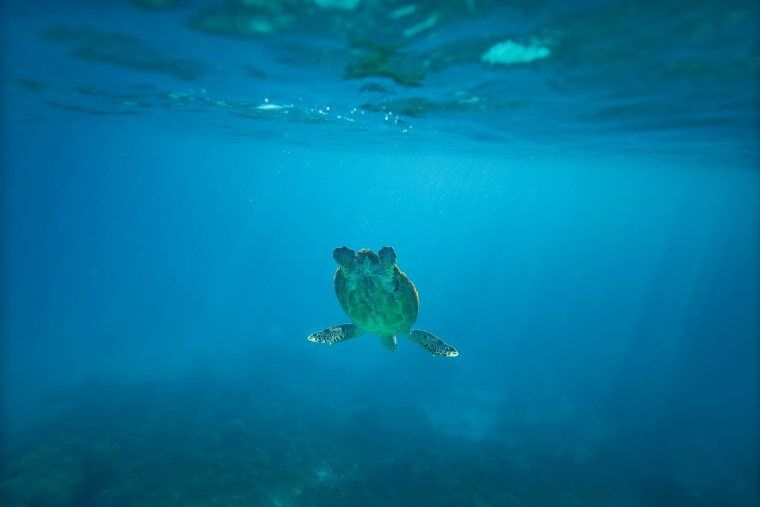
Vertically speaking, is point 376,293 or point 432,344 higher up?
point 376,293

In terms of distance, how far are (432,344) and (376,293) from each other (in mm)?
3020

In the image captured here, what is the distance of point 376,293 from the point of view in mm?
8836

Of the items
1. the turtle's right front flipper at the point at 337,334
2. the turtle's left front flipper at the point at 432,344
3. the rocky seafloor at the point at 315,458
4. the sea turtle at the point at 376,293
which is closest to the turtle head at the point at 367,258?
the sea turtle at the point at 376,293

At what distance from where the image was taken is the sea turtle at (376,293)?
26.3 ft

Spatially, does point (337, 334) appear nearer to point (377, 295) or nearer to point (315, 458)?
point (377, 295)

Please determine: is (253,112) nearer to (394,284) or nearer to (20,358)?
(394,284)

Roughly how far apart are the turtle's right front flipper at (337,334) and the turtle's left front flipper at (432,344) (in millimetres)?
1581

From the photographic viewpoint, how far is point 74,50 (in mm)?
12953

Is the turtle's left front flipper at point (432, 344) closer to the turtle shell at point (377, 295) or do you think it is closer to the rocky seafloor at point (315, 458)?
the turtle shell at point (377, 295)

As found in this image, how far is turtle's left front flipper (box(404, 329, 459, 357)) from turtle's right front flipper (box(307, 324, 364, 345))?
1.58 m

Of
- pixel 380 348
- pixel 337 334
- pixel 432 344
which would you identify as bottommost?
pixel 380 348

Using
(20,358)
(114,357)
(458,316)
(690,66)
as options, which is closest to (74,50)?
(690,66)

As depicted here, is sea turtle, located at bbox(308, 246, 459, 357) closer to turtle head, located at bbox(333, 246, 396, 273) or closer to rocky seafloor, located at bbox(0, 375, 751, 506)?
turtle head, located at bbox(333, 246, 396, 273)

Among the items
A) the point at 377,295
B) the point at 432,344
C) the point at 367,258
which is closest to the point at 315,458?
the point at 432,344
